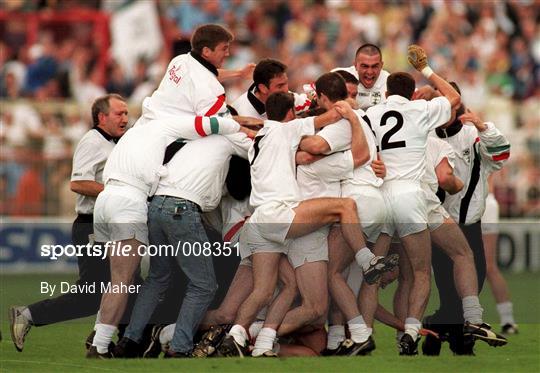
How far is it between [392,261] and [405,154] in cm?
105

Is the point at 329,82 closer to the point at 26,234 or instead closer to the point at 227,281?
the point at 227,281

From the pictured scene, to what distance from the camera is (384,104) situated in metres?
12.6

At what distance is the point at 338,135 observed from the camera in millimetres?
12180

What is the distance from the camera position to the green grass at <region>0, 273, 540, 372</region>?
11422mm

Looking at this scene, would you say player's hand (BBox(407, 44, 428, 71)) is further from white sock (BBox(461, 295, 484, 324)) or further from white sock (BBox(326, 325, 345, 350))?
white sock (BBox(326, 325, 345, 350))

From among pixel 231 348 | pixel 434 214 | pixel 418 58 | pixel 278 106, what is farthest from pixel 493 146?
pixel 231 348

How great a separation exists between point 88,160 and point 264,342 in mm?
2366

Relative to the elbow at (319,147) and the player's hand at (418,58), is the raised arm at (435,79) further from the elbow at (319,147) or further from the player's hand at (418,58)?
the elbow at (319,147)

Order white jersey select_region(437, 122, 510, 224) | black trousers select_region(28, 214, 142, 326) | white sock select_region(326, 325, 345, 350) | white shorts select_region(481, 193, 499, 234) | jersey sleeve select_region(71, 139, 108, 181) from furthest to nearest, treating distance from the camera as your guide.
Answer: white shorts select_region(481, 193, 499, 234)
white jersey select_region(437, 122, 510, 224)
jersey sleeve select_region(71, 139, 108, 181)
black trousers select_region(28, 214, 142, 326)
white sock select_region(326, 325, 345, 350)

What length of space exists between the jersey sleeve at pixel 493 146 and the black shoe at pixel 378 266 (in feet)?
6.11

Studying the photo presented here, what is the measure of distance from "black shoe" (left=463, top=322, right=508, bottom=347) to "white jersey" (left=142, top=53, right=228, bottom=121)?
2708 millimetres

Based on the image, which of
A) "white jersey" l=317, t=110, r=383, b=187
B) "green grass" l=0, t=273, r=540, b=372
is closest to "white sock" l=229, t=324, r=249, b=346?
"green grass" l=0, t=273, r=540, b=372

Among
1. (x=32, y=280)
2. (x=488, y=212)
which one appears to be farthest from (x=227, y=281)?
(x=32, y=280)

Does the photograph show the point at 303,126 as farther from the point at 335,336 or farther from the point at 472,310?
the point at 472,310
